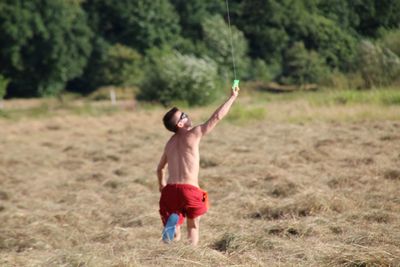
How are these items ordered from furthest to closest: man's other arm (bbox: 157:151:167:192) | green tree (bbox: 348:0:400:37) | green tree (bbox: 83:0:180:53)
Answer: green tree (bbox: 83:0:180:53), green tree (bbox: 348:0:400:37), man's other arm (bbox: 157:151:167:192)

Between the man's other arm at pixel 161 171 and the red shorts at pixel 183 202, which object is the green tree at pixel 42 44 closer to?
the man's other arm at pixel 161 171

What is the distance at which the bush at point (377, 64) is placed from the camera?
24797 mm

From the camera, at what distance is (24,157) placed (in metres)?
14.9

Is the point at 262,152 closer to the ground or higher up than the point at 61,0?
closer to the ground

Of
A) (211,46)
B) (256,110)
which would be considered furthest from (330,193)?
(211,46)

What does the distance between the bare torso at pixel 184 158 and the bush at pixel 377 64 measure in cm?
1980

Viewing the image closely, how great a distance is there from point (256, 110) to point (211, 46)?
25.8 meters

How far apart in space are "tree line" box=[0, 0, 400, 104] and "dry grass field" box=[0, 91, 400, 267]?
5883mm

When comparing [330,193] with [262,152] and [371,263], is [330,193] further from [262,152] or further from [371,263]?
[262,152]

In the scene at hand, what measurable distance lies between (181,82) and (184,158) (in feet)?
89.3

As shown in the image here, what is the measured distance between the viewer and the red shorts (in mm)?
5648

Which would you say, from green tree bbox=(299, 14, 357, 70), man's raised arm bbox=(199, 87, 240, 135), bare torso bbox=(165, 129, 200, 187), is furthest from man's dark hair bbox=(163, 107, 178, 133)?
green tree bbox=(299, 14, 357, 70)

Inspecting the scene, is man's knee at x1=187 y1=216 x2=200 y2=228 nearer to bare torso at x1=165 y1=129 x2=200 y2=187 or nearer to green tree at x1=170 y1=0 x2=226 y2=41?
bare torso at x1=165 y1=129 x2=200 y2=187

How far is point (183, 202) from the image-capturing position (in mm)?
5641
